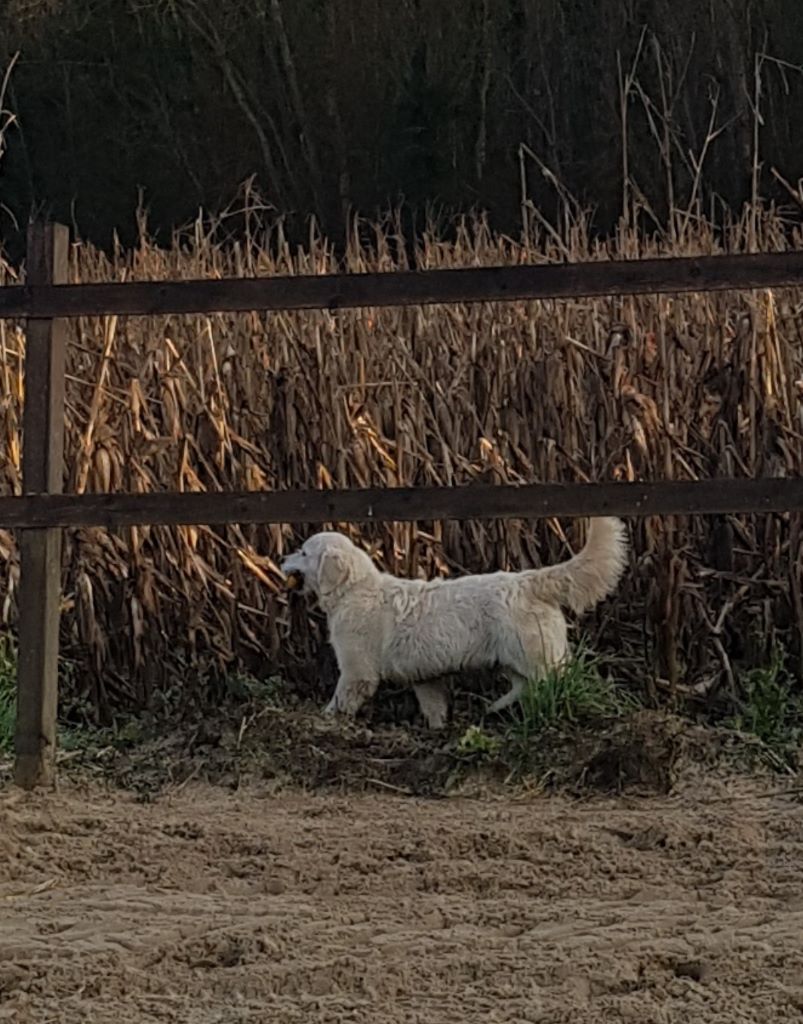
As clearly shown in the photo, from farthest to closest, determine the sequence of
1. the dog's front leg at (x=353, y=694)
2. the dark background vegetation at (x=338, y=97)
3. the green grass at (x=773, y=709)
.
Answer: the dark background vegetation at (x=338, y=97) → the dog's front leg at (x=353, y=694) → the green grass at (x=773, y=709)

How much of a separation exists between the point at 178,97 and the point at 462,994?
22.3 meters

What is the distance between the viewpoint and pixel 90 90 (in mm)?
23953

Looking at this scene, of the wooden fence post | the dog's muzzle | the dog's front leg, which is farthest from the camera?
the dog's muzzle

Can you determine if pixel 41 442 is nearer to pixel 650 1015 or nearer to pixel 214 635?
pixel 214 635

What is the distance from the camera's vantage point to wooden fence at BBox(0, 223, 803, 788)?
4355 mm

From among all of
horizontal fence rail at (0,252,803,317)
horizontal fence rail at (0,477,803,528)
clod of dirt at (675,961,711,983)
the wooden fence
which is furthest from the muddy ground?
horizontal fence rail at (0,252,803,317)

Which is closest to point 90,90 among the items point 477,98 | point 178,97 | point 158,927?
point 178,97

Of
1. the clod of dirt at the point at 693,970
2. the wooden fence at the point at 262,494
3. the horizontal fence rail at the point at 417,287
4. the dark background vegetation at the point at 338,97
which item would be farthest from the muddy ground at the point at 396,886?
the dark background vegetation at the point at 338,97

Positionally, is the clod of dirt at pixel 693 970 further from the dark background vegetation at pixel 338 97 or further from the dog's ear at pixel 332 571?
the dark background vegetation at pixel 338 97

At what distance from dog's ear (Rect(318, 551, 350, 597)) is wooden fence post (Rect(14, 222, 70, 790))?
37.3 inches

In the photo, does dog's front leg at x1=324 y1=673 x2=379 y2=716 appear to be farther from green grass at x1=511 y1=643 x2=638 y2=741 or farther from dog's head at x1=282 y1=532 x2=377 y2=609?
green grass at x1=511 y1=643 x2=638 y2=741

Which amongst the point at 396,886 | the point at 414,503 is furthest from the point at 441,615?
the point at 396,886

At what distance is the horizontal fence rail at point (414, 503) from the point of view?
4324 mm

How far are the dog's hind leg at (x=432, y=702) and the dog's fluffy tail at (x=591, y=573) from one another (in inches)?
20.2
